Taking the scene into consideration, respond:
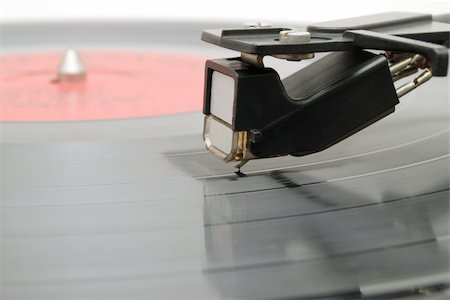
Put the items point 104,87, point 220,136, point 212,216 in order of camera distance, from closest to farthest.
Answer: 1. point 212,216
2. point 220,136
3. point 104,87

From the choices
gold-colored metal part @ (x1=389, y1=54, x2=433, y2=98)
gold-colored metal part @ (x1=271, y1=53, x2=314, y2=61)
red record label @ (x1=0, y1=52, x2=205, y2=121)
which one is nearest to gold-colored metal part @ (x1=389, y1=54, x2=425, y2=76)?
gold-colored metal part @ (x1=389, y1=54, x2=433, y2=98)

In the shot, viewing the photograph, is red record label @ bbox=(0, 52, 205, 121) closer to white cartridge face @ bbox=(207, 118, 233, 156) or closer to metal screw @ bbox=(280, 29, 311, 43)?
white cartridge face @ bbox=(207, 118, 233, 156)

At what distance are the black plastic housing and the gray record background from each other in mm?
49

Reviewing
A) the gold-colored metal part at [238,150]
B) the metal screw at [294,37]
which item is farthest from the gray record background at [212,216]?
the metal screw at [294,37]

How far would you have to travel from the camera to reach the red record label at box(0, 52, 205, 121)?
1.17 m

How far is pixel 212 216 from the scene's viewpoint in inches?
27.8

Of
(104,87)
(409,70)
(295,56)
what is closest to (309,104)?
(295,56)

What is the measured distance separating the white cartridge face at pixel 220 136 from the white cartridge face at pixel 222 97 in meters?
0.01

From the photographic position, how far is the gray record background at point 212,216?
57 cm

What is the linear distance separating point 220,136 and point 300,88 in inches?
3.9

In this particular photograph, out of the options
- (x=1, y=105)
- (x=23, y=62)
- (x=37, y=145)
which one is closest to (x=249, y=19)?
(x=23, y=62)

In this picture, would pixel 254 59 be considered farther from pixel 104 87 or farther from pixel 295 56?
pixel 104 87

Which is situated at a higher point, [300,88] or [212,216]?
[300,88]

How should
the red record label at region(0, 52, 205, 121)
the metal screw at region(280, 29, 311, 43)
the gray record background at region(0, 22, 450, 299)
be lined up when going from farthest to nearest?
the red record label at region(0, 52, 205, 121) < the metal screw at region(280, 29, 311, 43) < the gray record background at region(0, 22, 450, 299)
